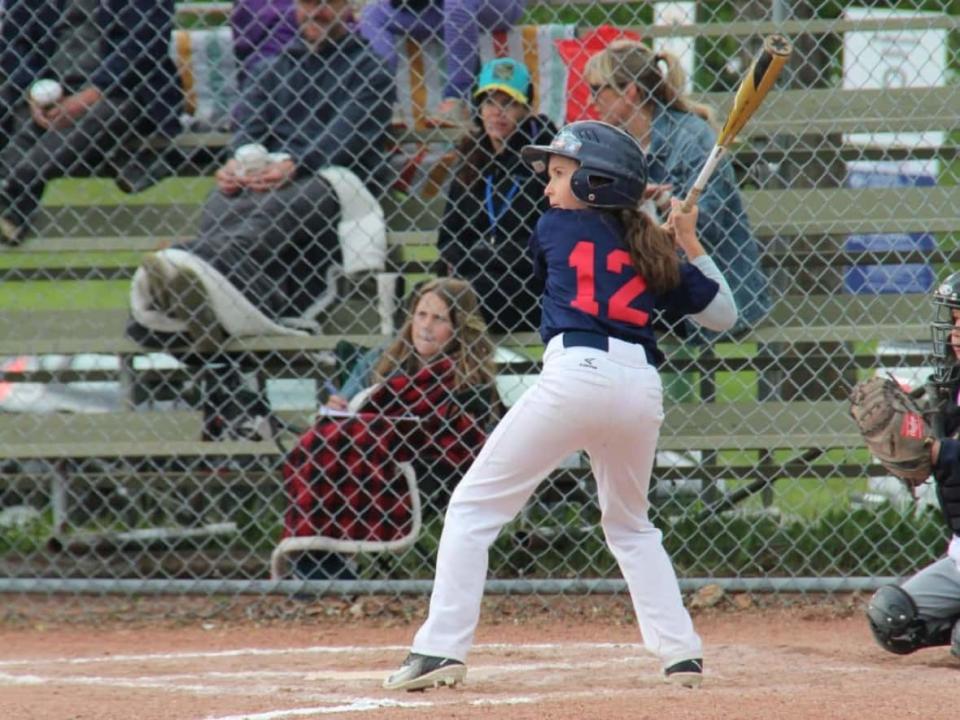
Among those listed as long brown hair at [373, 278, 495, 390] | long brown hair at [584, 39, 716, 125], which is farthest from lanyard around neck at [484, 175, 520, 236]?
long brown hair at [584, 39, 716, 125]

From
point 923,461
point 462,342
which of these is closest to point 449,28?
point 462,342

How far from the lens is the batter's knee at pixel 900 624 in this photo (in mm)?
4465

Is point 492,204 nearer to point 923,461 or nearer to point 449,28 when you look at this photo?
point 449,28

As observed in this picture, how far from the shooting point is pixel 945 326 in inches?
169

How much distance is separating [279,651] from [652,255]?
2.06 meters

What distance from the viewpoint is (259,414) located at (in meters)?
6.03

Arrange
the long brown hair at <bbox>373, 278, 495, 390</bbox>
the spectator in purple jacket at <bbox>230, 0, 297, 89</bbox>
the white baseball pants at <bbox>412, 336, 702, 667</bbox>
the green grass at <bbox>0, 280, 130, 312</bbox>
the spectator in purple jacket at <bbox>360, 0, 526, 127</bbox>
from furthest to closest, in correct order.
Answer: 1. the green grass at <bbox>0, 280, 130, 312</bbox>
2. the spectator in purple jacket at <bbox>230, 0, 297, 89</bbox>
3. the spectator in purple jacket at <bbox>360, 0, 526, 127</bbox>
4. the long brown hair at <bbox>373, 278, 495, 390</bbox>
5. the white baseball pants at <bbox>412, 336, 702, 667</bbox>

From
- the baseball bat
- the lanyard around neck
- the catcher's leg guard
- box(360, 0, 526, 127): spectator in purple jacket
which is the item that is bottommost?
the catcher's leg guard

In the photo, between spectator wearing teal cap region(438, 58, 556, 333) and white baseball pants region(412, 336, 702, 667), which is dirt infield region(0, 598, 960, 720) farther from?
spectator wearing teal cap region(438, 58, 556, 333)

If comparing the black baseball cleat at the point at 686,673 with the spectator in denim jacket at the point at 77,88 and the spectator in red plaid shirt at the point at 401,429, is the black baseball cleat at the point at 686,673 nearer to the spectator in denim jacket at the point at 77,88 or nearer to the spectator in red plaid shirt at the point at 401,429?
the spectator in red plaid shirt at the point at 401,429

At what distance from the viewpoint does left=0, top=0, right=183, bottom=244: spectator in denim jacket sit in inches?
242

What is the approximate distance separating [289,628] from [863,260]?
8.94ft

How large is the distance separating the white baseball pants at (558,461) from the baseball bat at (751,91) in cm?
50

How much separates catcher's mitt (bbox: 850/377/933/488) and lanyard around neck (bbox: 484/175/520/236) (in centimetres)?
174
